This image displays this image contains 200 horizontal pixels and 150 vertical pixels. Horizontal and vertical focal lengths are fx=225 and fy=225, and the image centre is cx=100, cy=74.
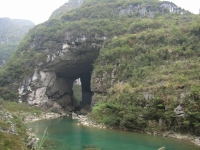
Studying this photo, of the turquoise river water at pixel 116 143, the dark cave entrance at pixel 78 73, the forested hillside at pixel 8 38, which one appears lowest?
the turquoise river water at pixel 116 143

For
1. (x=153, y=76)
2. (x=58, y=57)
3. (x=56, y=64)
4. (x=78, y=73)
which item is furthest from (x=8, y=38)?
(x=153, y=76)

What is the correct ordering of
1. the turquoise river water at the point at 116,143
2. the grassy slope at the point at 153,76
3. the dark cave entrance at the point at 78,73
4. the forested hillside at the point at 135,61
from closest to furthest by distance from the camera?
the turquoise river water at the point at 116,143 → the grassy slope at the point at 153,76 → the forested hillside at the point at 135,61 → the dark cave entrance at the point at 78,73

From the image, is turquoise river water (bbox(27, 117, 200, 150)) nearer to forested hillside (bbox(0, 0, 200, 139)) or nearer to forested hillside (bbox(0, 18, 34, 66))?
forested hillside (bbox(0, 0, 200, 139))

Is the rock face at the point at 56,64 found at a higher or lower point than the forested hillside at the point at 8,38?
lower

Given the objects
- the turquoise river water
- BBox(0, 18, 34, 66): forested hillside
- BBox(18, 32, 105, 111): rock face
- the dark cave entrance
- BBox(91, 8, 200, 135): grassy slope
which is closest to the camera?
the turquoise river water

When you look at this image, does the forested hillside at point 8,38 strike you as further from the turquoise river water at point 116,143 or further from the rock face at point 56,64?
the turquoise river water at point 116,143

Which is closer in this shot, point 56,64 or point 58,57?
point 58,57

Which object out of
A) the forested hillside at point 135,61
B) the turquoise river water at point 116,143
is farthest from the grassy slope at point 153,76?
the turquoise river water at point 116,143

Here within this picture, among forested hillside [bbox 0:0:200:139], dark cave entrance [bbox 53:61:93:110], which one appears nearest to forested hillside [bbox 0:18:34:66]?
forested hillside [bbox 0:0:200:139]

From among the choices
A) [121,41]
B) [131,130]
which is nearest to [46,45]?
[121,41]

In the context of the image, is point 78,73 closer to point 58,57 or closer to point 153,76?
point 58,57

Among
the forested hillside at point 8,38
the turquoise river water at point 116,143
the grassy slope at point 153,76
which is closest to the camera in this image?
the turquoise river water at point 116,143

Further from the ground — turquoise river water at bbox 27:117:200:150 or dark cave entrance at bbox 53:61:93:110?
dark cave entrance at bbox 53:61:93:110

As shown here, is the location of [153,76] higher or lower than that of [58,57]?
lower
